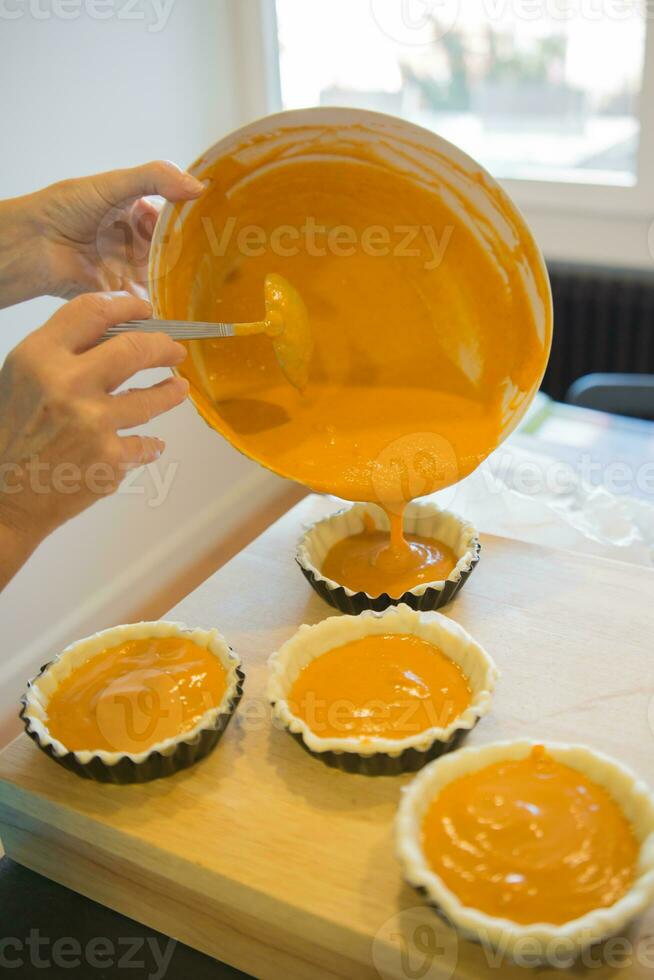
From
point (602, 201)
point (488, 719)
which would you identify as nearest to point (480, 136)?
point (602, 201)

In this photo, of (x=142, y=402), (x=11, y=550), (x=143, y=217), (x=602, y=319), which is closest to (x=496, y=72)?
(x=602, y=319)

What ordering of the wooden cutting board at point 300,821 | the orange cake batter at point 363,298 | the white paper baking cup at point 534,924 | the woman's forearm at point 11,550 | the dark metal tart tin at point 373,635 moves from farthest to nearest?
1. the orange cake batter at point 363,298
2. the woman's forearm at point 11,550
3. the dark metal tart tin at point 373,635
4. the wooden cutting board at point 300,821
5. the white paper baking cup at point 534,924

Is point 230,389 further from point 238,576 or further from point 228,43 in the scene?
point 228,43

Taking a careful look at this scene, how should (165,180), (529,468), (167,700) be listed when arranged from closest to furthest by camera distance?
(167,700) → (165,180) → (529,468)

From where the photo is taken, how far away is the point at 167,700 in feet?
3.22

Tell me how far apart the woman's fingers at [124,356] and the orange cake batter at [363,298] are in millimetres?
137

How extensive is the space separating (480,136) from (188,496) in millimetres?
1332

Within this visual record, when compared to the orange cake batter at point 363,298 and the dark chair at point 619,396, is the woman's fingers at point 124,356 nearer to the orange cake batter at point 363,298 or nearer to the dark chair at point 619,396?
the orange cake batter at point 363,298

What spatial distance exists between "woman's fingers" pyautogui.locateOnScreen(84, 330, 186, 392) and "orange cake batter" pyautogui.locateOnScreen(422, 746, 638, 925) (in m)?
0.51

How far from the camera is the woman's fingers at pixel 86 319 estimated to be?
3.09ft

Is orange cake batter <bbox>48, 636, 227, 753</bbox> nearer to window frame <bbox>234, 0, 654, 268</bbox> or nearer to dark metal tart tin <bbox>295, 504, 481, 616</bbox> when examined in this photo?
dark metal tart tin <bbox>295, 504, 481, 616</bbox>

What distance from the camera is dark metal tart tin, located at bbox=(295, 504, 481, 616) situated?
3.68ft

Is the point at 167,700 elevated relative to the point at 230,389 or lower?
lower
